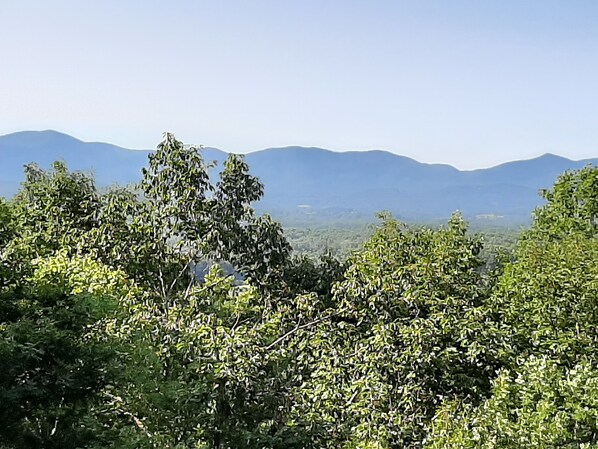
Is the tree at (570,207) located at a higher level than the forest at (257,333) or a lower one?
higher

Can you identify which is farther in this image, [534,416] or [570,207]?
[570,207]

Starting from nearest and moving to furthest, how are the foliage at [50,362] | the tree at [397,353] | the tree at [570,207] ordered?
the foliage at [50,362], the tree at [397,353], the tree at [570,207]

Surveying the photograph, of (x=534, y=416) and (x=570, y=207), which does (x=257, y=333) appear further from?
(x=570, y=207)

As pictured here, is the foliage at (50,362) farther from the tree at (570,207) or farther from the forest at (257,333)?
the tree at (570,207)

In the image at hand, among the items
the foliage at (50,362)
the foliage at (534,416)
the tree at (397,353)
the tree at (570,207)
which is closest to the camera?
the foliage at (50,362)

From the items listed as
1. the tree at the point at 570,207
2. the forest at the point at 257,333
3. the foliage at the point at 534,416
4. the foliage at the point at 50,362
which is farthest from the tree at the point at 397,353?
the tree at the point at 570,207

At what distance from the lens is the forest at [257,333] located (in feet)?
16.6

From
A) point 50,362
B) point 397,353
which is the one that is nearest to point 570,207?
point 397,353

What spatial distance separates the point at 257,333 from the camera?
655 cm

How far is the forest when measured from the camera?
506 centimetres

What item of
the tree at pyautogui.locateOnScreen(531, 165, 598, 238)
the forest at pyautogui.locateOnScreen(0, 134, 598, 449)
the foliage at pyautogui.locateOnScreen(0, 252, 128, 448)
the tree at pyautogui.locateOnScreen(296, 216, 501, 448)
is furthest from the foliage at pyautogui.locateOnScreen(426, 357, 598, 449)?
the tree at pyautogui.locateOnScreen(531, 165, 598, 238)

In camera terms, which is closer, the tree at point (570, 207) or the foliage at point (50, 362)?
the foliage at point (50, 362)

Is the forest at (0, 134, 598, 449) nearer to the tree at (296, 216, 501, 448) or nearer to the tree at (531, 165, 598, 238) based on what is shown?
the tree at (296, 216, 501, 448)

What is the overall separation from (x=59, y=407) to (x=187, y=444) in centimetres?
119
